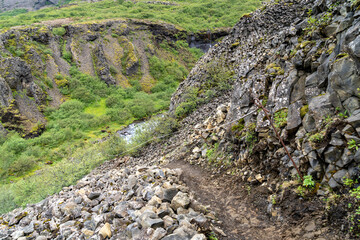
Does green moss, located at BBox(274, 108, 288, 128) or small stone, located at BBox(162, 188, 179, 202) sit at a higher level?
green moss, located at BBox(274, 108, 288, 128)

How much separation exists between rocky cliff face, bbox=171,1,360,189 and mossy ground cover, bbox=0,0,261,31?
81236mm

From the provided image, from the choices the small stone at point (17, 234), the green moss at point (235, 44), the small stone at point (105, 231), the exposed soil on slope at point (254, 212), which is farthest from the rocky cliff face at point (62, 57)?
the exposed soil on slope at point (254, 212)

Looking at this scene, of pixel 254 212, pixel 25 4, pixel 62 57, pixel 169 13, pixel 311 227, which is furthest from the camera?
pixel 25 4

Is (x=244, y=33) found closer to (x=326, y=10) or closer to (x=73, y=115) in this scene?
(x=326, y=10)

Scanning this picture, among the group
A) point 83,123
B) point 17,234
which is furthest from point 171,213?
point 83,123

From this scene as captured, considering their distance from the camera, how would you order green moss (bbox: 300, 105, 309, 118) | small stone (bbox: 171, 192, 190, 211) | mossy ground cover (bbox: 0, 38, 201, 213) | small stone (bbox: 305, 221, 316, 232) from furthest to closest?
mossy ground cover (bbox: 0, 38, 201, 213)
green moss (bbox: 300, 105, 309, 118)
small stone (bbox: 171, 192, 190, 211)
small stone (bbox: 305, 221, 316, 232)

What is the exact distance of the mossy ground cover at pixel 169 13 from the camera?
83356 millimetres

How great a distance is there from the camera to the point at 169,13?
9544 cm

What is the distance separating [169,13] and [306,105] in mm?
100520

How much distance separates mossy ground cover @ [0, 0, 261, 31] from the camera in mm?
83356

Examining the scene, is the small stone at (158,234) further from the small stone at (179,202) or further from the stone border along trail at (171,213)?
the small stone at (179,202)

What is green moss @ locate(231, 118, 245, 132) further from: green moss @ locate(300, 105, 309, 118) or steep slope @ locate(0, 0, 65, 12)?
steep slope @ locate(0, 0, 65, 12)

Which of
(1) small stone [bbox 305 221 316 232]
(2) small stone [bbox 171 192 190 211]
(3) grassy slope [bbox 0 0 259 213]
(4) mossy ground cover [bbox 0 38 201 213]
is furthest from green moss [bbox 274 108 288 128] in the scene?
(3) grassy slope [bbox 0 0 259 213]

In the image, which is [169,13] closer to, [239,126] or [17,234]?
[239,126]
